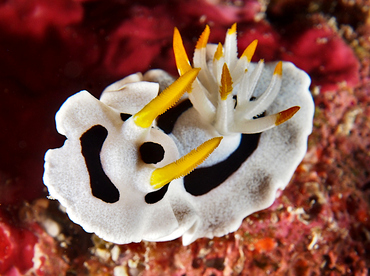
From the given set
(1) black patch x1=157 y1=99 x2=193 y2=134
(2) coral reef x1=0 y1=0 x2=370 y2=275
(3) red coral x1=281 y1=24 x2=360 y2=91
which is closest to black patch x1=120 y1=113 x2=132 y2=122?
(1) black patch x1=157 y1=99 x2=193 y2=134

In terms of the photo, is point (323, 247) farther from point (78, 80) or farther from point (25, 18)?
point (25, 18)

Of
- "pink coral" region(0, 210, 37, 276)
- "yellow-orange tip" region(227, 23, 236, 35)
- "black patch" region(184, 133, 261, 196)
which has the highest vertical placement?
"yellow-orange tip" region(227, 23, 236, 35)

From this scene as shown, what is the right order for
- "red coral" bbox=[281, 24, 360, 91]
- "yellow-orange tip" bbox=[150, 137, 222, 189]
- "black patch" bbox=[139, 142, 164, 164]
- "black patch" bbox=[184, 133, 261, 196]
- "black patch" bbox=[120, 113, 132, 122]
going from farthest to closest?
"red coral" bbox=[281, 24, 360, 91] < "black patch" bbox=[184, 133, 261, 196] < "black patch" bbox=[120, 113, 132, 122] < "black patch" bbox=[139, 142, 164, 164] < "yellow-orange tip" bbox=[150, 137, 222, 189]

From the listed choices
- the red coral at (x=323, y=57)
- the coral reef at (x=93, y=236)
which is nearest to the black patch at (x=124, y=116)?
the coral reef at (x=93, y=236)

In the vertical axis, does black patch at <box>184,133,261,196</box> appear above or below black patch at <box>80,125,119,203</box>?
below

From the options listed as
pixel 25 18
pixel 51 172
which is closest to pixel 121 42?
A: pixel 25 18

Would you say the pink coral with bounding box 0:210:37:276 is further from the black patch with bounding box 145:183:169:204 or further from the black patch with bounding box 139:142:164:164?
the black patch with bounding box 139:142:164:164

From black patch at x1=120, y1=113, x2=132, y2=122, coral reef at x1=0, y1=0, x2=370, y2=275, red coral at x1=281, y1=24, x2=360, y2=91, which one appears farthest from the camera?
red coral at x1=281, y1=24, x2=360, y2=91
